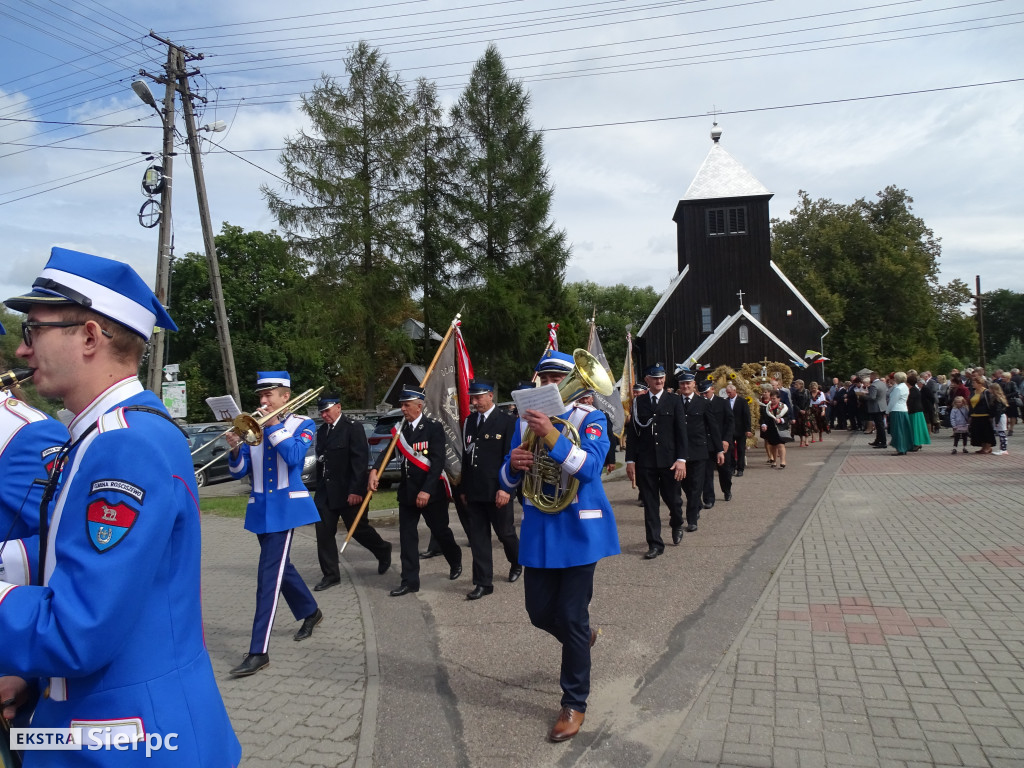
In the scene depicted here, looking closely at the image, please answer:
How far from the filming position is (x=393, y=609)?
702 centimetres

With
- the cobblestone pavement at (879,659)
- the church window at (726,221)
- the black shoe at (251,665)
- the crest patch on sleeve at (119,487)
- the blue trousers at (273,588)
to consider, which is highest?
the church window at (726,221)

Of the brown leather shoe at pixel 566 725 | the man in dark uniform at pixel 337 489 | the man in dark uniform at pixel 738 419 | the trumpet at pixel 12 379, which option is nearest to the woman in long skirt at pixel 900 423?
the man in dark uniform at pixel 738 419

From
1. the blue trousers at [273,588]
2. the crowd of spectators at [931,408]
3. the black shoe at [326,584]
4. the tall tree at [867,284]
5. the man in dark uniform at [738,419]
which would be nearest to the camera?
the blue trousers at [273,588]

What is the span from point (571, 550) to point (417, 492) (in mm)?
3568

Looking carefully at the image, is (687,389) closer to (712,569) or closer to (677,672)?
(712,569)

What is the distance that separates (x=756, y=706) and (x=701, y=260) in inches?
1732

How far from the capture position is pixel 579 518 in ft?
14.2

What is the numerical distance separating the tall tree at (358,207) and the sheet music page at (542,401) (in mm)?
25578

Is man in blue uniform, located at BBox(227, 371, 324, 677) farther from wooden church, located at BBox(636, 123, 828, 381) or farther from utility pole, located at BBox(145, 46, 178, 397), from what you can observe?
wooden church, located at BBox(636, 123, 828, 381)

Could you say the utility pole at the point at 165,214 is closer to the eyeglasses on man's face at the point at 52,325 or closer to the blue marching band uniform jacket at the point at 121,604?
the eyeglasses on man's face at the point at 52,325

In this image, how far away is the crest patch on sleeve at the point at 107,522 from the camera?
1671mm

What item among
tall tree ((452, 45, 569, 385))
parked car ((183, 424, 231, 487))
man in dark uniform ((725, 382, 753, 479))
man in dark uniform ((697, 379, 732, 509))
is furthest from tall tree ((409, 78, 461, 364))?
man in dark uniform ((697, 379, 732, 509))

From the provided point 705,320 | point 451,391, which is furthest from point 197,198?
point 705,320

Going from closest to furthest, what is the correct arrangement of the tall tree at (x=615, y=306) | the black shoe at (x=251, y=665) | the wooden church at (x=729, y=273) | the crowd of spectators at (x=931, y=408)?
the black shoe at (x=251, y=665) < the crowd of spectators at (x=931, y=408) < the wooden church at (x=729, y=273) < the tall tree at (x=615, y=306)
